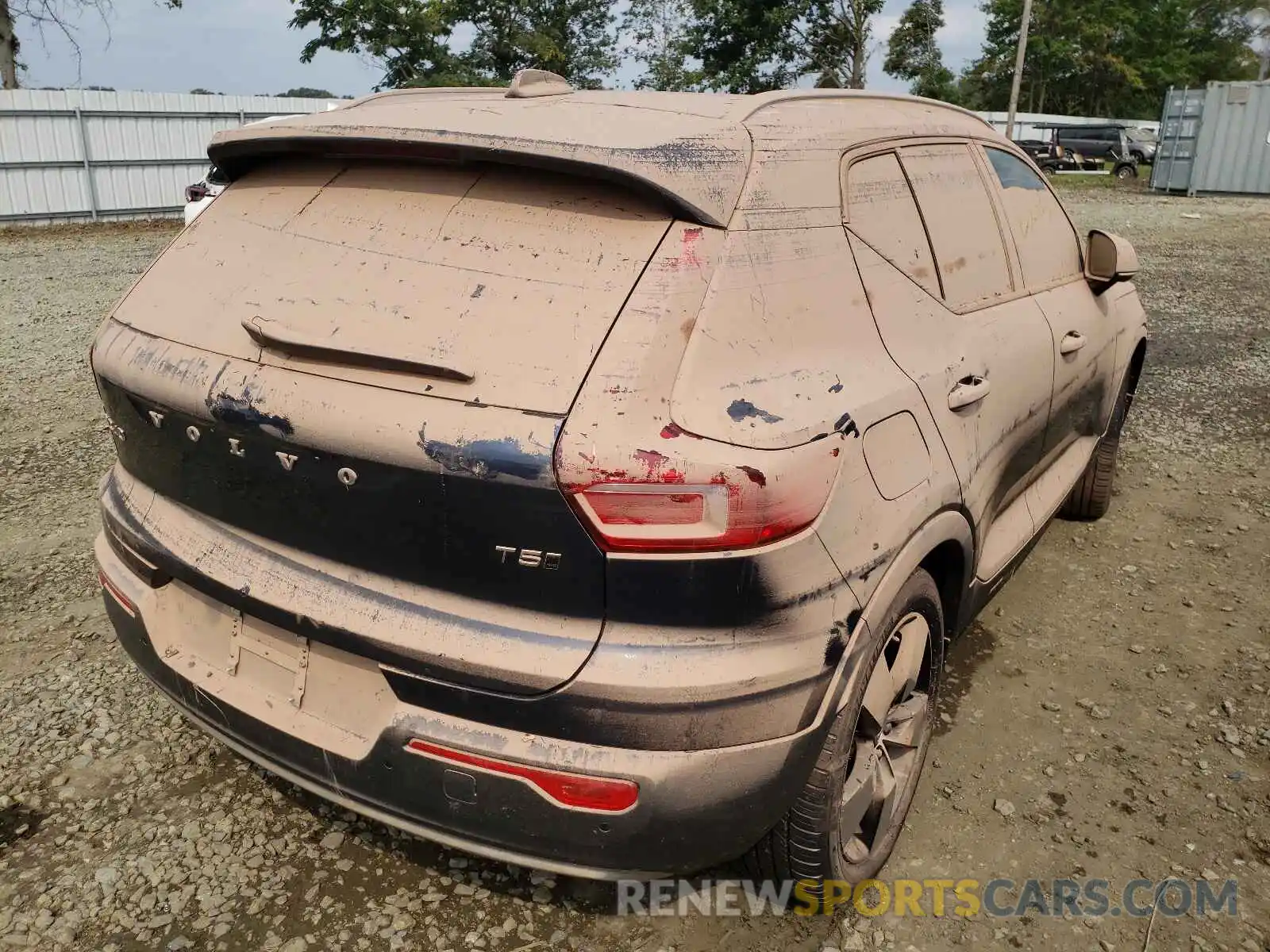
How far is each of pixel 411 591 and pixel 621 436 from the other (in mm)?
521

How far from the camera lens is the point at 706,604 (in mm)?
1674

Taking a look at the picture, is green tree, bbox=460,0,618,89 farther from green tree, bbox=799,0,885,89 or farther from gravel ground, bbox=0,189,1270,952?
gravel ground, bbox=0,189,1270,952

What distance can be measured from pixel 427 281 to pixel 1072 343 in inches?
92.4

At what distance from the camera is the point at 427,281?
74.6 inches

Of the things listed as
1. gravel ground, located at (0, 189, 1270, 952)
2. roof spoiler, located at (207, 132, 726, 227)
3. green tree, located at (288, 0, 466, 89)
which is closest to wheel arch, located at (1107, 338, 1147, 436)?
gravel ground, located at (0, 189, 1270, 952)

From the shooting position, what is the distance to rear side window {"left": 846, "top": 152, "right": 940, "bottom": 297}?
2248 mm

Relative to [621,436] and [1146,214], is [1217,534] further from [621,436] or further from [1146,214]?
[1146,214]

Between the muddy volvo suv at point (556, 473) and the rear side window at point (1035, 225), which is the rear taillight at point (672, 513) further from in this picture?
the rear side window at point (1035, 225)

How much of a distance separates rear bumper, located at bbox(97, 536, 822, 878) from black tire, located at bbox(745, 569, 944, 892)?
11 centimetres

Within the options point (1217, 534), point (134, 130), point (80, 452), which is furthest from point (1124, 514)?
point (134, 130)

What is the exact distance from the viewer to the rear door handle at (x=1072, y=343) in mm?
3201

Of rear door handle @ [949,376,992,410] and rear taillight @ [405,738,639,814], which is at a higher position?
rear door handle @ [949,376,992,410]

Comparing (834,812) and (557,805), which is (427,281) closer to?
(557,805)

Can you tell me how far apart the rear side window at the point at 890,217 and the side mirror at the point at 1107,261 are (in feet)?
5.13
